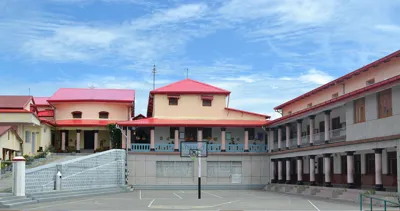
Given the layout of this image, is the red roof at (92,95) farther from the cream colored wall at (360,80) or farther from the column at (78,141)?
the cream colored wall at (360,80)

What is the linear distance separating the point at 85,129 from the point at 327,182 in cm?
2541

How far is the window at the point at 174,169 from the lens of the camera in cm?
4631

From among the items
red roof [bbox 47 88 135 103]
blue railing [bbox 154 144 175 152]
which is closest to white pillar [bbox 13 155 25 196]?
blue railing [bbox 154 144 175 152]

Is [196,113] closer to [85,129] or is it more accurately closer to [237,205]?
[85,129]

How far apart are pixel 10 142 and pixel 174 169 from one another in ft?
42.7

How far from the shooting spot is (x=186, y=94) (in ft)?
164

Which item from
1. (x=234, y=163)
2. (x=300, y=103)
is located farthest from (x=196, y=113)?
(x=300, y=103)

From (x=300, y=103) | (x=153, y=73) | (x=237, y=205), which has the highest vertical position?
(x=153, y=73)

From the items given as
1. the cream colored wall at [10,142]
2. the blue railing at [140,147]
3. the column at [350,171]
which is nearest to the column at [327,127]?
the column at [350,171]

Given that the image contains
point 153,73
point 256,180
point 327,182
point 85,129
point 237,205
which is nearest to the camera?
point 237,205

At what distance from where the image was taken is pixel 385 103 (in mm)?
27984

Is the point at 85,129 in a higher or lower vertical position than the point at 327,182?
higher

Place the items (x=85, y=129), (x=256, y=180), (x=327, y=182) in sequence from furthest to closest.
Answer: (x=85, y=129) → (x=256, y=180) → (x=327, y=182)

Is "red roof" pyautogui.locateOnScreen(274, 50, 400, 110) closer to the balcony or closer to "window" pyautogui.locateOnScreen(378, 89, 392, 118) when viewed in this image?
"window" pyautogui.locateOnScreen(378, 89, 392, 118)
